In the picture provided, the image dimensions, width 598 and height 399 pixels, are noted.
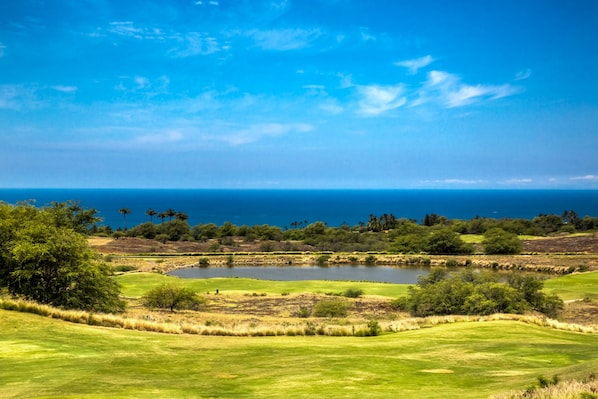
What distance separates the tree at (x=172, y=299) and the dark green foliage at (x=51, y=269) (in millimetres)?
13552

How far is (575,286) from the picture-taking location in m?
56.0

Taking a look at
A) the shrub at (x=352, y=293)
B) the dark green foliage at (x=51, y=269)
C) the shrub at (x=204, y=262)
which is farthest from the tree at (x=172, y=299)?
the shrub at (x=204, y=262)

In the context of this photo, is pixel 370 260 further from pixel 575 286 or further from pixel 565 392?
pixel 565 392

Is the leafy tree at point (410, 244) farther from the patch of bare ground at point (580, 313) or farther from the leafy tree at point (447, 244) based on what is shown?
the patch of bare ground at point (580, 313)

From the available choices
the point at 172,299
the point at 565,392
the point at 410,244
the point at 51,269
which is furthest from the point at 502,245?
the point at 565,392

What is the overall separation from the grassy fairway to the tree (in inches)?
1045

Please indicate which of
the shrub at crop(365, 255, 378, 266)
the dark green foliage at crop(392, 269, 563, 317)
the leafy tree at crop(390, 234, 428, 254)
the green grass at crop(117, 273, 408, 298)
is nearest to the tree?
the green grass at crop(117, 273, 408, 298)

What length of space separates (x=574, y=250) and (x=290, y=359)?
108 metres

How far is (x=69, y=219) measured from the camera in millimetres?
45312

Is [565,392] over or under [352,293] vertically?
over

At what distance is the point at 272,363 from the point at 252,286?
51.7m

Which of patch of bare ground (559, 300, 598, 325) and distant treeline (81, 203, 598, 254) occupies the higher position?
distant treeline (81, 203, 598, 254)

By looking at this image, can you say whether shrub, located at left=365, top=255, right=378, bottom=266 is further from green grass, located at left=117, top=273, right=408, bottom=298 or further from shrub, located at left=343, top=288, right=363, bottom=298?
shrub, located at left=343, top=288, right=363, bottom=298

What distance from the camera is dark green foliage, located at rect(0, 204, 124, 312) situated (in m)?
25.6
